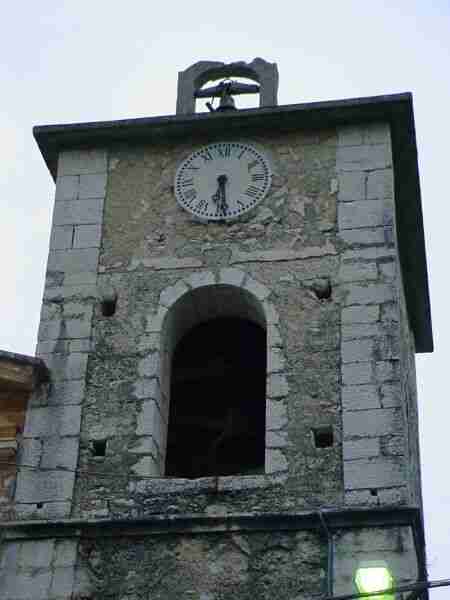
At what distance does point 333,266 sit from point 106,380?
232cm

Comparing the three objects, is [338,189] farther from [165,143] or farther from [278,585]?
[278,585]

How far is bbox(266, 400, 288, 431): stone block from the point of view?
12453 millimetres

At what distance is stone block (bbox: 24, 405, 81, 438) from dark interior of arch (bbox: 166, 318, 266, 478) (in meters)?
1.62

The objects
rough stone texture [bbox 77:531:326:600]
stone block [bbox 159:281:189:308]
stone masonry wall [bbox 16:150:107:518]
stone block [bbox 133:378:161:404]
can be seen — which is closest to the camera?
rough stone texture [bbox 77:531:326:600]

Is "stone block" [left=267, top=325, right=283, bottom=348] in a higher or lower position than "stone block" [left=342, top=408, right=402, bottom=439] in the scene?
higher

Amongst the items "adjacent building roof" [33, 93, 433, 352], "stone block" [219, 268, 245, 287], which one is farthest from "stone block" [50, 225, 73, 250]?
"stone block" [219, 268, 245, 287]

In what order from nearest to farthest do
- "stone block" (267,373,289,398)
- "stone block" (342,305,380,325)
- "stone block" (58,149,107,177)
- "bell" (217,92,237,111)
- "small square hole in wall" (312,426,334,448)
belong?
1. "small square hole in wall" (312,426,334,448)
2. "stone block" (267,373,289,398)
3. "stone block" (342,305,380,325)
4. "stone block" (58,149,107,177)
5. "bell" (217,92,237,111)

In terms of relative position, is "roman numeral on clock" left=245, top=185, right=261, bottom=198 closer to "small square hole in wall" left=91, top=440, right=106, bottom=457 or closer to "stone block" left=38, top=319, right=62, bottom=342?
"stone block" left=38, top=319, right=62, bottom=342

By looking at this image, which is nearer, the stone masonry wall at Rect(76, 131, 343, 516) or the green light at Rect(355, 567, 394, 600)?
the green light at Rect(355, 567, 394, 600)

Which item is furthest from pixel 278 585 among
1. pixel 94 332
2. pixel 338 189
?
pixel 338 189

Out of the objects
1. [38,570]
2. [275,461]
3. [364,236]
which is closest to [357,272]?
[364,236]

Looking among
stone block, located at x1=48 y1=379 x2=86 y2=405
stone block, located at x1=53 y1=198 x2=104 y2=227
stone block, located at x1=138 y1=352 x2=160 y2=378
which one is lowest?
stone block, located at x1=48 y1=379 x2=86 y2=405

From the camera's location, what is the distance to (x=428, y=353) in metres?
16.8

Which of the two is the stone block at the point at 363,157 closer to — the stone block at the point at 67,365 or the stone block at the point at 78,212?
the stone block at the point at 78,212
